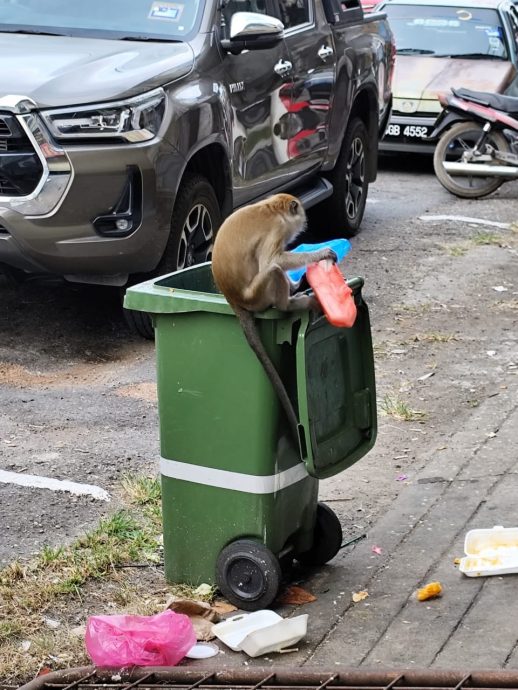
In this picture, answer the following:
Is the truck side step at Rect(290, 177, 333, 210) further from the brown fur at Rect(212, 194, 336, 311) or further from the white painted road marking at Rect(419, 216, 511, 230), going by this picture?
the brown fur at Rect(212, 194, 336, 311)

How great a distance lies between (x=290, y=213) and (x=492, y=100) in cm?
814

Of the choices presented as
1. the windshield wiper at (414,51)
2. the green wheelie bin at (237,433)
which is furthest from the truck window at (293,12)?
the windshield wiper at (414,51)

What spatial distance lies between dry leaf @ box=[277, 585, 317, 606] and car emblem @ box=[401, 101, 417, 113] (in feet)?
31.3

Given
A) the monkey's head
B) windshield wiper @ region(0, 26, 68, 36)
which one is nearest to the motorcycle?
windshield wiper @ region(0, 26, 68, 36)

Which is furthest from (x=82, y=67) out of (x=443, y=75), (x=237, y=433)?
(x=443, y=75)

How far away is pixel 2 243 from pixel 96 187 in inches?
23.8

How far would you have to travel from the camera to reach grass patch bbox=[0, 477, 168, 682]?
4.08 meters

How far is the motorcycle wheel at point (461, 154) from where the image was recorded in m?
12.3

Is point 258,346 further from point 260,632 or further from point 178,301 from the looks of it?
point 260,632

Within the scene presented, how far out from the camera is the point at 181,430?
4461 mm

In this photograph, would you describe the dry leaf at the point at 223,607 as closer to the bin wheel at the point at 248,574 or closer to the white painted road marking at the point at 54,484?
the bin wheel at the point at 248,574

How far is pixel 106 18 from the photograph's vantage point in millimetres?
7594

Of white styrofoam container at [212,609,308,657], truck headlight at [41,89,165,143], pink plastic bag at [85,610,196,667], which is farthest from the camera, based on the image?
truck headlight at [41,89,165,143]

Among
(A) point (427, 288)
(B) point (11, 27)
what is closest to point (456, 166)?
(A) point (427, 288)
